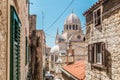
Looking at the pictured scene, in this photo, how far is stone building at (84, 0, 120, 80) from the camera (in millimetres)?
9055

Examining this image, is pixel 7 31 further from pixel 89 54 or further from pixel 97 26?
pixel 89 54

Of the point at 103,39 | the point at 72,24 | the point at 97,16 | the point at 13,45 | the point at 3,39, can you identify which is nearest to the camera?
A: the point at 3,39

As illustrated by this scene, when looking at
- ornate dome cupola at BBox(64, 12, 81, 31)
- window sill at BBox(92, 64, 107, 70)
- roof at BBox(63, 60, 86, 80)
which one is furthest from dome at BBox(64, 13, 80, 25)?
window sill at BBox(92, 64, 107, 70)

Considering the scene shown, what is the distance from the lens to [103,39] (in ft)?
34.9

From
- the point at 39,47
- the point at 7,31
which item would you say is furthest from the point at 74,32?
the point at 7,31

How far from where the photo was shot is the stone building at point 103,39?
9055 mm

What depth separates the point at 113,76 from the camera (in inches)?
363

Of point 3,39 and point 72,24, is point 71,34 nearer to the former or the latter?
point 72,24

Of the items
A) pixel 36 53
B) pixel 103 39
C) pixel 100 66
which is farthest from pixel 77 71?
pixel 103 39

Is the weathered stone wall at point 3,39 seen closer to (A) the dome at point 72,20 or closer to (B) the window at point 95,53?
(B) the window at point 95,53

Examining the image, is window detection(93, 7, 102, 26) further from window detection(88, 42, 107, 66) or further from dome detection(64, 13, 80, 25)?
dome detection(64, 13, 80, 25)

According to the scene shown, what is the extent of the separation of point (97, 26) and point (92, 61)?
87.8 inches

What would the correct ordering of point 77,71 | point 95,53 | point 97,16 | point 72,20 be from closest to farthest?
point 97,16
point 95,53
point 77,71
point 72,20

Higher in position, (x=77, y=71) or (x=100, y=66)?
(x=100, y=66)
